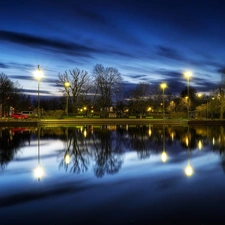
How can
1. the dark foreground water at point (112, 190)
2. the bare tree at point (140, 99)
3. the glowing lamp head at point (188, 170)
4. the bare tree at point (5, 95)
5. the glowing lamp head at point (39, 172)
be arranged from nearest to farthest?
the dark foreground water at point (112, 190) → the glowing lamp head at point (39, 172) → the glowing lamp head at point (188, 170) → the bare tree at point (5, 95) → the bare tree at point (140, 99)

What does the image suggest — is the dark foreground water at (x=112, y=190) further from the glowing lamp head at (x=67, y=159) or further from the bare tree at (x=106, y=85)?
the bare tree at (x=106, y=85)

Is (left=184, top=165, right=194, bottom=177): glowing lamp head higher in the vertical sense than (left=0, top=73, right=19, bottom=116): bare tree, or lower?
lower

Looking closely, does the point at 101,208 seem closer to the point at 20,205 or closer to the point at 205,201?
the point at 20,205

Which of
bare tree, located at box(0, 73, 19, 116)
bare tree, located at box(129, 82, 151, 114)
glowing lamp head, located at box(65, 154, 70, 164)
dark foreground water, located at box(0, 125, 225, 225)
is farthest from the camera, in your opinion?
bare tree, located at box(129, 82, 151, 114)

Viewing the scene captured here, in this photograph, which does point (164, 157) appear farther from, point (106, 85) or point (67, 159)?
point (106, 85)

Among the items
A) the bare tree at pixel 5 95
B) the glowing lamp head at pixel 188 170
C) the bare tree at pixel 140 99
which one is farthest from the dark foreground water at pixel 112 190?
the bare tree at pixel 140 99

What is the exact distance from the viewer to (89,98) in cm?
8469

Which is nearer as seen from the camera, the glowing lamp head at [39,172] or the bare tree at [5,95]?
the glowing lamp head at [39,172]

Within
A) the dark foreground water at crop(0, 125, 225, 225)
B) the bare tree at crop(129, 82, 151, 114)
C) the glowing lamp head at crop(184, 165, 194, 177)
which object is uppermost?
the bare tree at crop(129, 82, 151, 114)

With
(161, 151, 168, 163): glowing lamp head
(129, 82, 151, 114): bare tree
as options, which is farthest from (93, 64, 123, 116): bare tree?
(161, 151, 168, 163): glowing lamp head

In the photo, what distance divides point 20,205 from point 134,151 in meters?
9.71

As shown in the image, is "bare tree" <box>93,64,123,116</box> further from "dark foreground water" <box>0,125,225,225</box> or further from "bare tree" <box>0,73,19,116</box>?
"dark foreground water" <box>0,125,225,225</box>

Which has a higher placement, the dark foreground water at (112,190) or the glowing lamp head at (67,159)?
the glowing lamp head at (67,159)

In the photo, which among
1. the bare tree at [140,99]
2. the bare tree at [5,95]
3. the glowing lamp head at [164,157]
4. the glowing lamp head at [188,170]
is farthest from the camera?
the bare tree at [140,99]
